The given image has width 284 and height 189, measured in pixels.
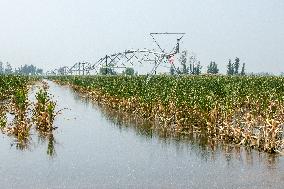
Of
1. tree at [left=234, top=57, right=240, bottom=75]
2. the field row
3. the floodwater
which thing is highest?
tree at [left=234, top=57, right=240, bottom=75]

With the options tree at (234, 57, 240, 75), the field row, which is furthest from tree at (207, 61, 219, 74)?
the field row

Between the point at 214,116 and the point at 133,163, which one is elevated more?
the point at 214,116

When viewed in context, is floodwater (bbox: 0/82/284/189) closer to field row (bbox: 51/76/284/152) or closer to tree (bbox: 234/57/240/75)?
field row (bbox: 51/76/284/152)

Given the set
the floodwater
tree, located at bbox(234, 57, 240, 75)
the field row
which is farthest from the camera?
tree, located at bbox(234, 57, 240, 75)

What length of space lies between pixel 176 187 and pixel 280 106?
410 inches

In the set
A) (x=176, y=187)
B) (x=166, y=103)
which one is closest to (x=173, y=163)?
(x=176, y=187)

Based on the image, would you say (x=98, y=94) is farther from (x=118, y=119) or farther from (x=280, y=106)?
(x=280, y=106)

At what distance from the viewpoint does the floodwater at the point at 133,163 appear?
7.94 metres

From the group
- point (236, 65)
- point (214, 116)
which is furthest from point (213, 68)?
point (214, 116)

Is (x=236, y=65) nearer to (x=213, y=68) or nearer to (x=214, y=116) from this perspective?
(x=213, y=68)

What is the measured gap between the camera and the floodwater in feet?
26.0

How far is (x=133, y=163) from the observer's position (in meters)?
9.75

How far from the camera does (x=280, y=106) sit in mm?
16812

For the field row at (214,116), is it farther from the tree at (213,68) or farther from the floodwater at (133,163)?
the tree at (213,68)
